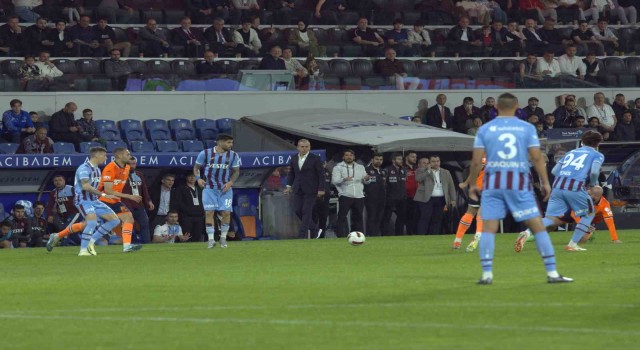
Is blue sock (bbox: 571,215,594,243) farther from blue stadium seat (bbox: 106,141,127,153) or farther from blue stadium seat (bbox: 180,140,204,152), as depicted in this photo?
blue stadium seat (bbox: 180,140,204,152)

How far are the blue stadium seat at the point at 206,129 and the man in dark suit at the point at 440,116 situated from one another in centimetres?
523

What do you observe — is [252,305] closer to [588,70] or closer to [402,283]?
[402,283]

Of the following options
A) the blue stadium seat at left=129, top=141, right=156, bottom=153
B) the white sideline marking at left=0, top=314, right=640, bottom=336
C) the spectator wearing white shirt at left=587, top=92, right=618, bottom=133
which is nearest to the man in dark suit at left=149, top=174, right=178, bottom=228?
the blue stadium seat at left=129, top=141, right=156, bottom=153

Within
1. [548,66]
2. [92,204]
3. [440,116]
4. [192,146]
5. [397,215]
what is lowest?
[397,215]

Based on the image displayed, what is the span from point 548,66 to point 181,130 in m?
9.82

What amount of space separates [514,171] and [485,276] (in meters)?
1.06

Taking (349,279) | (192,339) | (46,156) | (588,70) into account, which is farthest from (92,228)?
(588,70)

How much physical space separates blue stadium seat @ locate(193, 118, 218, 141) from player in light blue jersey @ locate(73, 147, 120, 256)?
1034 centimetres

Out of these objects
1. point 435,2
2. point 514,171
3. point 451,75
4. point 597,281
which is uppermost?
point 435,2

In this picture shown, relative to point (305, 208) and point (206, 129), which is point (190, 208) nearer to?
point (305, 208)

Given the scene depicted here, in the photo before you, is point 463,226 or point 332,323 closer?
point 332,323

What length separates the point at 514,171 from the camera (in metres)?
12.5

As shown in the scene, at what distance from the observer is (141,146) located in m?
29.8

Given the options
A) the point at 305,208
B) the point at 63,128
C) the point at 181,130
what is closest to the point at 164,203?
the point at 305,208
